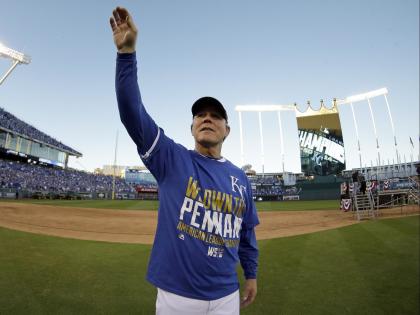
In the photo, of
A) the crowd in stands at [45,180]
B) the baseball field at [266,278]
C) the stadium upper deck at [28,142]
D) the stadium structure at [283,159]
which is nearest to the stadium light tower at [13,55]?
the stadium structure at [283,159]

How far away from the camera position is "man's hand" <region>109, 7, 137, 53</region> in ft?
5.12

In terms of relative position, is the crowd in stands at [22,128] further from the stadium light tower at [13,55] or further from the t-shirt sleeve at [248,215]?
the t-shirt sleeve at [248,215]

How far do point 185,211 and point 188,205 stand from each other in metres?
0.05

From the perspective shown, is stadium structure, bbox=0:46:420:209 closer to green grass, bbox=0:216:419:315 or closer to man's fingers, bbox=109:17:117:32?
green grass, bbox=0:216:419:315

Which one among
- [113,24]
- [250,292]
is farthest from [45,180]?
[113,24]

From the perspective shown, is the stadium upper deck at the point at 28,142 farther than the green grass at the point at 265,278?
Yes

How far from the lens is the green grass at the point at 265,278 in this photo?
3.80 m

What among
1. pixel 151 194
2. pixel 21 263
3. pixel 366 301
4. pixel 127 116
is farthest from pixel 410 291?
pixel 151 194

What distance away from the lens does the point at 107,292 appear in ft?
13.8

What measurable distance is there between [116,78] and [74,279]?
4557 mm

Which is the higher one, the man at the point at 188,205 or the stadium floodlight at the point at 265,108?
the stadium floodlight at the point at 265,108

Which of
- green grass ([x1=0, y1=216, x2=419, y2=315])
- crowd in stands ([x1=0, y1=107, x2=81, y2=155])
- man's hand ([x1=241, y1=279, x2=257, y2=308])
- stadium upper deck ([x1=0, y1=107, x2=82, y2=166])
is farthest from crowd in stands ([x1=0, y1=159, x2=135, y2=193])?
man's hand ([x1=241, y1=279, x2=257, y2=308])

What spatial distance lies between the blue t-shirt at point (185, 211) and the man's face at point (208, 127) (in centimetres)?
14

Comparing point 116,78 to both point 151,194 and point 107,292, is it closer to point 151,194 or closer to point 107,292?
point 107,292
